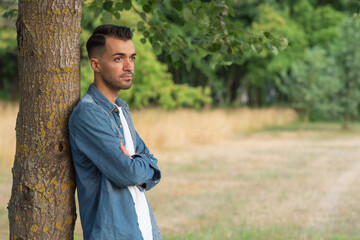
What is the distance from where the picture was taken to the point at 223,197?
24.7ft

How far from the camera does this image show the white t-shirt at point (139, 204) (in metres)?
2.34

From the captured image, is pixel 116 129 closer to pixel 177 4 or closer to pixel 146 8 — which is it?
pixel 177 4

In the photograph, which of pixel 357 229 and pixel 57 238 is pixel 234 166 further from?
pixel 57 238

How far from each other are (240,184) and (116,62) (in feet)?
21.9

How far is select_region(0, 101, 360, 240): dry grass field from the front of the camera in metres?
5.78

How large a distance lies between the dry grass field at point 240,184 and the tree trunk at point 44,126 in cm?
307

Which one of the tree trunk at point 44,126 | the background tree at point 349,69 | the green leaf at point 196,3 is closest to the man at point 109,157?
the tree trunk at point 44,126

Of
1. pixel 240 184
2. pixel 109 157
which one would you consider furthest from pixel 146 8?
pixel 240 184

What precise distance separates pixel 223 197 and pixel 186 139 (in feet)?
24.2

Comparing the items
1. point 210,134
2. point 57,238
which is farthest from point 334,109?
point 57,238

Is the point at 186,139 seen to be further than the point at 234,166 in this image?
Yes

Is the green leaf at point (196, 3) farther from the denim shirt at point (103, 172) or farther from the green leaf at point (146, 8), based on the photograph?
the denim shirt at point (103, 172)

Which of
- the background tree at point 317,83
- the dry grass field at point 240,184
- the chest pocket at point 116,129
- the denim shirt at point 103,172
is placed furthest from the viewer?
the background tree at point 317,83

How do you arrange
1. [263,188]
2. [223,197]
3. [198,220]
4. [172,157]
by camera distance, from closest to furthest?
[198,220]
[223,197]
[263,188]
[172,157]
